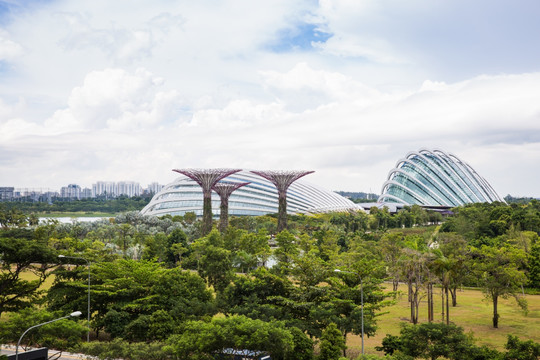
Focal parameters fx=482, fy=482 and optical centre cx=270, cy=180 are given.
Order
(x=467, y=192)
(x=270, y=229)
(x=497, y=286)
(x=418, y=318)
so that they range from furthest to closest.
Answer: (x=467, y=192)
(x=270, y=229)
(x=418, y=318)
(x=497, y=286)

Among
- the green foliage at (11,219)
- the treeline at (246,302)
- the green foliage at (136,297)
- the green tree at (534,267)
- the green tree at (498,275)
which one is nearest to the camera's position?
the treeline at (246,302)

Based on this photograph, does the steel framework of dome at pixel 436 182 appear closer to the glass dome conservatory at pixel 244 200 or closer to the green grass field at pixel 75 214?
the glass dome conservatory at pixel 244 200

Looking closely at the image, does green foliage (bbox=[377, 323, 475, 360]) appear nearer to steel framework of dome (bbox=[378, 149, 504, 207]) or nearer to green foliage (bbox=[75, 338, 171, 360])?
green foliage (bbox=[75, 338, 171, 360])

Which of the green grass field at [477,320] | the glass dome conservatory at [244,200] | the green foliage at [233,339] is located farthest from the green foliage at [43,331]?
the glass dome conservatory at [244,200]

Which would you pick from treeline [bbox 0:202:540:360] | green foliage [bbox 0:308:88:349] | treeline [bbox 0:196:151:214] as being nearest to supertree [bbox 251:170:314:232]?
treeline [bbox 0:202:540:360]

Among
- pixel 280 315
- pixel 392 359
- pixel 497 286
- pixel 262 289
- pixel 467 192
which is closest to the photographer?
pixel 392 359

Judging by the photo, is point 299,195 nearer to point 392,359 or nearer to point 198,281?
point 198,281

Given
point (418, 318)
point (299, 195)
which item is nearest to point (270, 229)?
point (299, 195)
